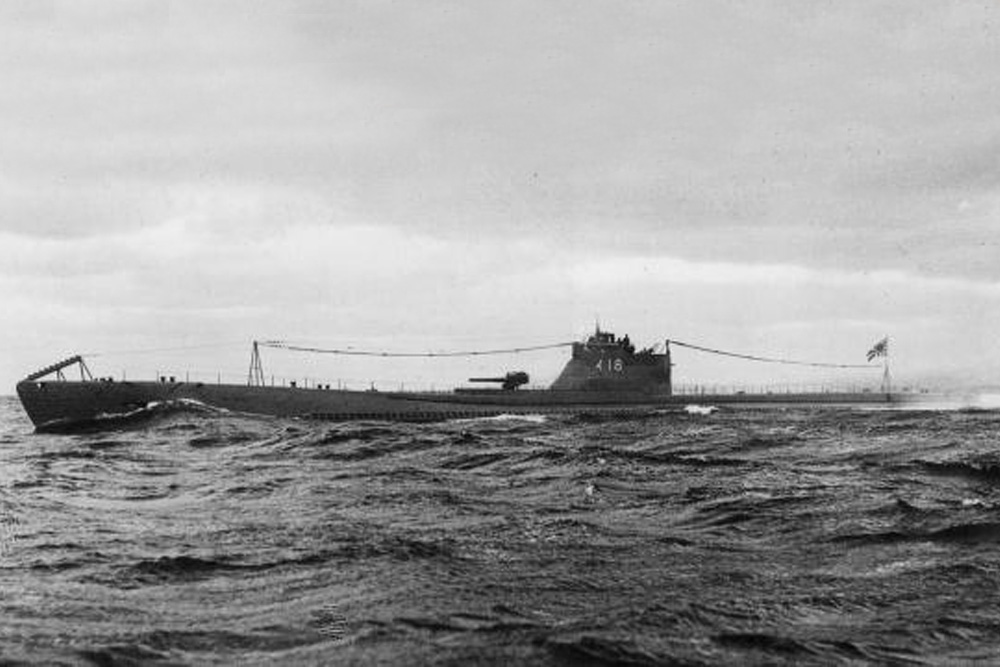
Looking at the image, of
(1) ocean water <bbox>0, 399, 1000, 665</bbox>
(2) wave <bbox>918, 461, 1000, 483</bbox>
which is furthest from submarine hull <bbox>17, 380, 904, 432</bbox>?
(2) wave <bbox>918, 461, 1000, 483</bbox>

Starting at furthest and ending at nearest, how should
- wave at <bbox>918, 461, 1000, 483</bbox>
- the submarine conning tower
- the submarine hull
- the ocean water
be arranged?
the submarine conning tower < the submarine hull < wave at <bbox>918, 461, 1000, 483</bbox> < the ocean water

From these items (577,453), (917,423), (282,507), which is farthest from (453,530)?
(917,423)

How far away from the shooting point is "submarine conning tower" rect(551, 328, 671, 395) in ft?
222

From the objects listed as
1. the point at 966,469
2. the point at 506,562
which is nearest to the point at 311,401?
the point at 966,469

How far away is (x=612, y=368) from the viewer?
68438mm

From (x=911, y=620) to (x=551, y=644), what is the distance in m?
4.57

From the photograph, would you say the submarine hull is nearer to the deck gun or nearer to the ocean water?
the deck gun

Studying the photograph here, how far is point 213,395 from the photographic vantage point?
58875mm

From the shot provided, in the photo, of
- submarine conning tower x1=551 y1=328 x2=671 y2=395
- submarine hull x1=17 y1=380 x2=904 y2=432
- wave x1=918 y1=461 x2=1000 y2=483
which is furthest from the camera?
submarine conning tower x1=551 y1=328 x2=671 y2=395

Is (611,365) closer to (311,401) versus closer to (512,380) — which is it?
(512,380)

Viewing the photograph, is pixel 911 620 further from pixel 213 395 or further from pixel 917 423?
pixel 213 395

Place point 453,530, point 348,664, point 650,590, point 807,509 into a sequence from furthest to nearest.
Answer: point 807,509
point 453,530
point 650,590
point 348,664

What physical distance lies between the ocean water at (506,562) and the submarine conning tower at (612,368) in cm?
3745

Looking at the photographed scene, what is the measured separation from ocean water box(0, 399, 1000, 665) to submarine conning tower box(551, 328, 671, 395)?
37.4 m
